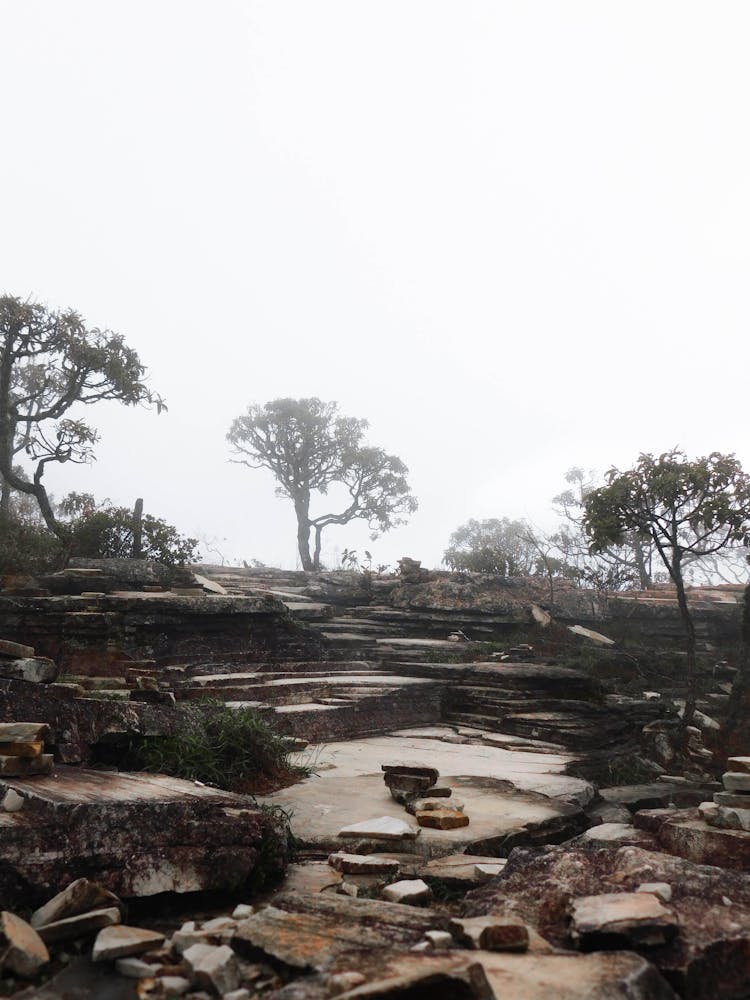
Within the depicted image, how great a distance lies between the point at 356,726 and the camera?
6945mm

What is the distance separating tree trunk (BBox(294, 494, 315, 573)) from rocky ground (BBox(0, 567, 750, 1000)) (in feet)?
79.4

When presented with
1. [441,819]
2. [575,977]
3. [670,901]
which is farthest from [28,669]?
[670,901]

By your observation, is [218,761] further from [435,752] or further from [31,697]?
[435,752]

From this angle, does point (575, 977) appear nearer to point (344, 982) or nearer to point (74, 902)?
point (344, 982)

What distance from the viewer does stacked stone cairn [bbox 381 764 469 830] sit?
11.8 ft

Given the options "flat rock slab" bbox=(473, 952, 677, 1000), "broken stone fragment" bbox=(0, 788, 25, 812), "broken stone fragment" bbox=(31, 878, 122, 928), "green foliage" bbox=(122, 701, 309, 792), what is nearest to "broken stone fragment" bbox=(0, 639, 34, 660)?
"green foliage" bbox=(122, 701, 309, 792)

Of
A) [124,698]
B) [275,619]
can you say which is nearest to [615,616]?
[275,619]

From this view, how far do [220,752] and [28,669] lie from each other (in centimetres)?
121

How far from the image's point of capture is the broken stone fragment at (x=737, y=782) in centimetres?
335

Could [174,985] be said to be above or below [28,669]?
below

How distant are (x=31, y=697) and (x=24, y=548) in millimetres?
9730

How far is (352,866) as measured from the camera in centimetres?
289

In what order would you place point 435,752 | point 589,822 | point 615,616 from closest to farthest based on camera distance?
point 589,822, point 435,752, point 615,616

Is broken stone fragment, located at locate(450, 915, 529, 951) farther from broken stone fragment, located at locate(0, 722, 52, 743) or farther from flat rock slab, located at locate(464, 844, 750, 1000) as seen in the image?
broken stone fragment, located at locate(0, 722, 52, 743)
